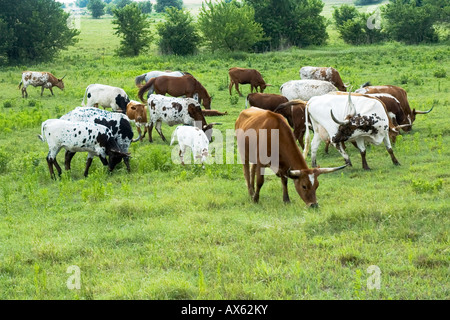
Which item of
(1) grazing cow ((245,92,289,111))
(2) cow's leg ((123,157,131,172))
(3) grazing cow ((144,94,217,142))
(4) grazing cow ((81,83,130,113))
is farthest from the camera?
(4) grazing cow ((81,83,130,113))

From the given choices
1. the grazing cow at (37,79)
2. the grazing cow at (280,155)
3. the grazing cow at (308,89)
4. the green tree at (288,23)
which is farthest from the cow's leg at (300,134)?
the green tree at (288,23)

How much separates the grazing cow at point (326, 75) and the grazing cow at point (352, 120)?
7.87 meters

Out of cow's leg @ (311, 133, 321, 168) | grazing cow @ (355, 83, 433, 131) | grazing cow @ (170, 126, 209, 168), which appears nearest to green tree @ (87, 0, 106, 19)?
grazing cow @ (355, 83, 433, 131)

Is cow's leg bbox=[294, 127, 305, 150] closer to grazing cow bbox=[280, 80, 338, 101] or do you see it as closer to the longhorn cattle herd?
the longhorn cattle herd

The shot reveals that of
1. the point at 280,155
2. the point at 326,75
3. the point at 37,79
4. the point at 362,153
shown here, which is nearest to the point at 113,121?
the point at 280,155

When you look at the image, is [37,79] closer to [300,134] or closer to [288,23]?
[300,134]

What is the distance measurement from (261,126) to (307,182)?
1.12 m

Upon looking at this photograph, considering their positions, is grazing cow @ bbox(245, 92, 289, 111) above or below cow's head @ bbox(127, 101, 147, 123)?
above

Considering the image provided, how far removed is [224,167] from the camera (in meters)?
11.2

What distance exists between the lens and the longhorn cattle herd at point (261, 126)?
8.33m

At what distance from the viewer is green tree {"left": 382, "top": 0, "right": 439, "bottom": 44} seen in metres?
40.3

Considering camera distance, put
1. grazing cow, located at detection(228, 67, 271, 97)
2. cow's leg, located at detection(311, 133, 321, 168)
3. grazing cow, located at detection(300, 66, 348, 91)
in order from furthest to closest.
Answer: grazing cow, located at detection(228, 67, 271, 97) → grazing cow, located at detection(300, 66, 348, 91) → cow's leg, located at detection(311, 133, 321, 168)

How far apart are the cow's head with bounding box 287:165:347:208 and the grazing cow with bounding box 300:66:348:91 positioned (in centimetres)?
1097
